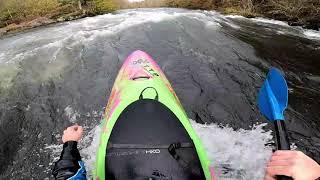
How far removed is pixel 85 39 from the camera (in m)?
10.3

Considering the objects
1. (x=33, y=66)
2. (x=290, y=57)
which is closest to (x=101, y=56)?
(x=33, y=66)

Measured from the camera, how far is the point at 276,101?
2932 millimetres

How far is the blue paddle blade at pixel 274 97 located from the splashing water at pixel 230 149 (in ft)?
3.61

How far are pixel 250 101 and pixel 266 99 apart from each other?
282 cm

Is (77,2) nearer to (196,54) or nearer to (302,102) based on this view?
(196,54)

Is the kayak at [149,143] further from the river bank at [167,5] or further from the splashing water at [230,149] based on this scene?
the river bank at [167,5]

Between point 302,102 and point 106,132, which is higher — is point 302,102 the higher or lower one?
the lower one

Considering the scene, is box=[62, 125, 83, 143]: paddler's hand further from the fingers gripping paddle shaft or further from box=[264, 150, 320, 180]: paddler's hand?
box=[264, 150, 320, 180]: paddler's hand

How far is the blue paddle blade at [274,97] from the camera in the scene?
279 centimetres

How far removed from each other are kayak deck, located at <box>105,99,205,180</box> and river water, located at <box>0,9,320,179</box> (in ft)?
3.29

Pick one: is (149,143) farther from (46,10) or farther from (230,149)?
(46,10)

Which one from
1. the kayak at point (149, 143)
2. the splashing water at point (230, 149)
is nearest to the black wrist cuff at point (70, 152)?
the kayak at point (149, 143)

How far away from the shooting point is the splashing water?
3920 mm

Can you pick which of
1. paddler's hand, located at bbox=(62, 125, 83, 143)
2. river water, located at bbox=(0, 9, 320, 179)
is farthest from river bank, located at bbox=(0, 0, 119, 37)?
paddler's hand, located at bbox=(62, 125, 83, 143)
